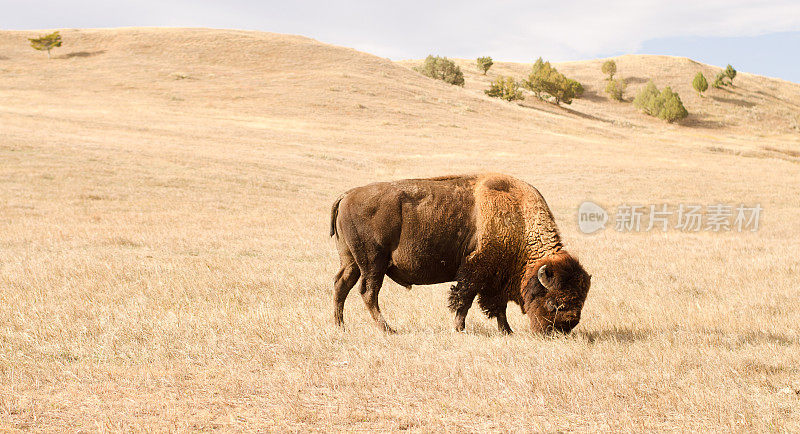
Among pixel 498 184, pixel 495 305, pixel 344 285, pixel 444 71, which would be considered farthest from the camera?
pixel 444 71

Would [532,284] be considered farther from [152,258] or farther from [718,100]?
[718,100]

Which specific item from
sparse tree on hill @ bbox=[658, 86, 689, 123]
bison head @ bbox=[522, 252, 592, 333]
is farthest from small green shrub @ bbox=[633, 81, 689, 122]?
bison head @ bbox=[522, 252, 592, 333]

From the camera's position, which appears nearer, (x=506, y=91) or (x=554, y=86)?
(x=506, y=91)

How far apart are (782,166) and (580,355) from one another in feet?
118

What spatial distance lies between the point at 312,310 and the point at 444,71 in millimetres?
79465

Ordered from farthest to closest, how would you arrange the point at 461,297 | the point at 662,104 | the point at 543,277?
1. the point at 662,104
2. the point at 461,297
3. the point at 543,277

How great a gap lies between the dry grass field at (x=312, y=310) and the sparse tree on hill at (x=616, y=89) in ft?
208

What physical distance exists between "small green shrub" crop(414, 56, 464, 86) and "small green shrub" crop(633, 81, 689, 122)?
25.8 meters

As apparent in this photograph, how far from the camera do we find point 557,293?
5.88 m

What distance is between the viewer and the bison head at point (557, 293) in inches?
231

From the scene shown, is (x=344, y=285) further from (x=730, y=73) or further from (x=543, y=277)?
(x=730, y=73)

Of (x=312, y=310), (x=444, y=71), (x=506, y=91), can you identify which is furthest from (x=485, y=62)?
(x=312, y=310)

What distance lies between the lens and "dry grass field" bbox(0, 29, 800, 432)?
438 cm

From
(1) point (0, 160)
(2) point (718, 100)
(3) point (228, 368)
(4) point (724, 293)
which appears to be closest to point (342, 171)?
(1) point (0, 160)
